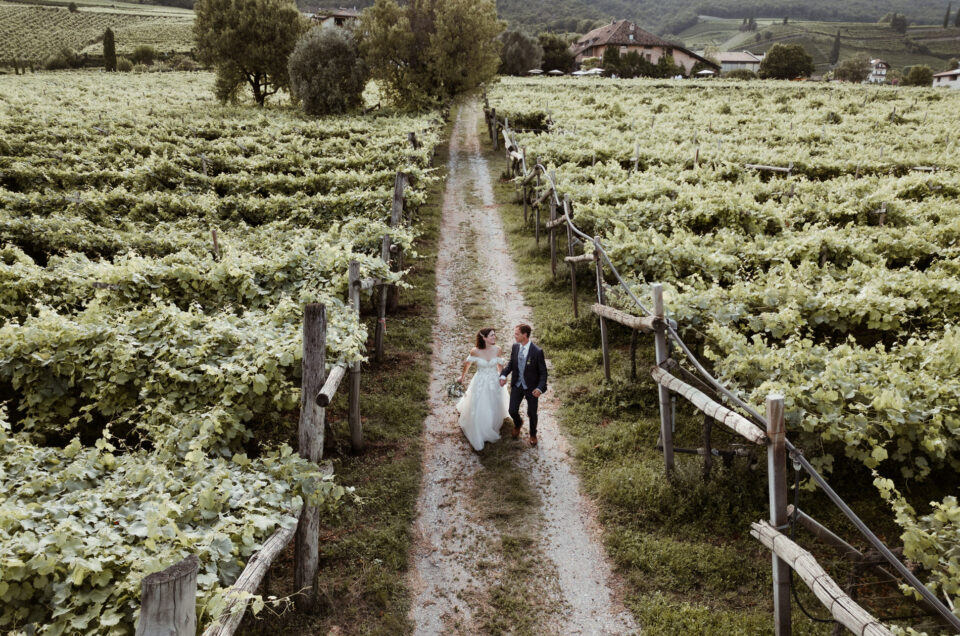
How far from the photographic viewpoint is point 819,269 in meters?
10.2

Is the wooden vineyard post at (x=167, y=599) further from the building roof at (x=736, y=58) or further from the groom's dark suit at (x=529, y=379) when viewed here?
the building roof at (x=736, y=58)

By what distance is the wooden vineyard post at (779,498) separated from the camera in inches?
193

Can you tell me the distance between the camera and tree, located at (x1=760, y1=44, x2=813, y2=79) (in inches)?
2655

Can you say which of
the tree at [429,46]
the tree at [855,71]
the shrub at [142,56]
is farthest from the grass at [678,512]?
the tree at [855,71]

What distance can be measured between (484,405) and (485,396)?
137 mm

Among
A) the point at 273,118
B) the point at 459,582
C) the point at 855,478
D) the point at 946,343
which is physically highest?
the point at 273,118

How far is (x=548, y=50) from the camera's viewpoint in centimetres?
7581

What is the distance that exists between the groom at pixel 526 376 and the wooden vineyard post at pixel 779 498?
3.69m

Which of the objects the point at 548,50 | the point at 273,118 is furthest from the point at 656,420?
the point at 548,50

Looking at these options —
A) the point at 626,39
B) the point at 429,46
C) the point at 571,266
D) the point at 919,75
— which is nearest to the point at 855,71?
the point at 919,75

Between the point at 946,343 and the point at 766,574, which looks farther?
the point at 946,343

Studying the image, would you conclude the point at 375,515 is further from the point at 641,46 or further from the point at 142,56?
the point at 641,46

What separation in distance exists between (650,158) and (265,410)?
1713 cm

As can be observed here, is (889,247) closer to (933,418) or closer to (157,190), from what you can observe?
(933,418)
